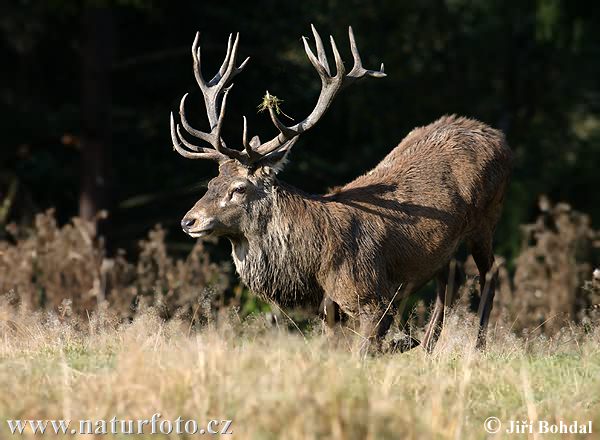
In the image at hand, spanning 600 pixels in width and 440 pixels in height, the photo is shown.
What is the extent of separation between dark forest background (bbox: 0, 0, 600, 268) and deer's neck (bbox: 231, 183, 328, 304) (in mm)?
7158

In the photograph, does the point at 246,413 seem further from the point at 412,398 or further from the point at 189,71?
the point at 189,71

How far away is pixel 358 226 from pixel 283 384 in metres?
3.19

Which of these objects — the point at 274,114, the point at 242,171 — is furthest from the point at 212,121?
the point at 274,114

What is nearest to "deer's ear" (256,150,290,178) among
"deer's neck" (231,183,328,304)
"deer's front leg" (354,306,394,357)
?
"deer's neck" (231,183,328,304)

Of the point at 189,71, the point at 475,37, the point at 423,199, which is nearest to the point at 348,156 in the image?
the point at 189,71

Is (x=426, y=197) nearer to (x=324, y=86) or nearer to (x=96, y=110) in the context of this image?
(x=324, y=86)

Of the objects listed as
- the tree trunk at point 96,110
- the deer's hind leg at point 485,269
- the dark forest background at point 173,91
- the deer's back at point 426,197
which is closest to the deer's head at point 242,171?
the deer's back at point 426,197

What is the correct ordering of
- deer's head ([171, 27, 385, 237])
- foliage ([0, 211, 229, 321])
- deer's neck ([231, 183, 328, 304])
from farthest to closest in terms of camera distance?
foliage ([0, 211, 229, 321]), deer's neck ([231, 183, 328, 304]), deer's head ([171, 27, 385, 237])

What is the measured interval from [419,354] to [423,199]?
184 cm

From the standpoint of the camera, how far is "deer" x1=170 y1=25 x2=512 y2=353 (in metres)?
7.93

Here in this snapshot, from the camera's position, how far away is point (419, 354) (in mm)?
6980

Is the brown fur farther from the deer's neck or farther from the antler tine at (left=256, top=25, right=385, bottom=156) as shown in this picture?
the antler tine at (left=256, top=25, right=385, bottom=156)

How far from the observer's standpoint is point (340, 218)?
8.15 m

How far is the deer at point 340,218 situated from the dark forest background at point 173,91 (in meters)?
6.41
